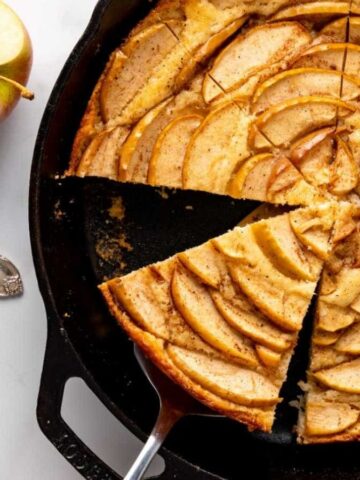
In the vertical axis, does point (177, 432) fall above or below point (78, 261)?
below

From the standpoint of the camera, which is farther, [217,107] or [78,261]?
Answer: [78,261]

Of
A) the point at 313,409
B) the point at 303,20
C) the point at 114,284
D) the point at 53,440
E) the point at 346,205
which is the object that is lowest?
the point at 53,440

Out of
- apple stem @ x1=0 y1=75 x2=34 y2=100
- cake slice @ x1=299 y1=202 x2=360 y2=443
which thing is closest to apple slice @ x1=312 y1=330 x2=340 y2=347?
cake slice @ x1=299 y1=202 x2=360 y2=443

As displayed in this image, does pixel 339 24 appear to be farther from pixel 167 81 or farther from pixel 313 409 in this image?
pixel 313 409

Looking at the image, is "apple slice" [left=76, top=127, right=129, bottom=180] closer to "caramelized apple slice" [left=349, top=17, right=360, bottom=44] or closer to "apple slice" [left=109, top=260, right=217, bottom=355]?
"apple slice" [left=109, top=260, right=217, bottom=355]

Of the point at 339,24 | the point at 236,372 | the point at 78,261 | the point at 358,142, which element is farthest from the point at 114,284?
the point at 339,24

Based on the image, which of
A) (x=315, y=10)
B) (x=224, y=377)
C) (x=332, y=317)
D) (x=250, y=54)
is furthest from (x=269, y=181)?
(x=224, y=377)

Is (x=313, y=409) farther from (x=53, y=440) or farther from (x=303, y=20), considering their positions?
(x=303, y=20)

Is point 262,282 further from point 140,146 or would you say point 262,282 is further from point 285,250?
point 140,146
